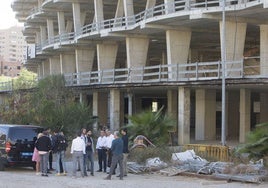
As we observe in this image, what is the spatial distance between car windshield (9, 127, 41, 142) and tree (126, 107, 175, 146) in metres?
7.80

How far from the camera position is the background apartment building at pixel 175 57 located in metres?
34.8

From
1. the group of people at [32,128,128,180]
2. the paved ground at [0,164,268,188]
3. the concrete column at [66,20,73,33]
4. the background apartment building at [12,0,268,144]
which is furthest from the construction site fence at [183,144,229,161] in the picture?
the concrete column at [66,20,73,33]

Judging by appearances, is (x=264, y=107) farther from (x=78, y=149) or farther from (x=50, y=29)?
(x=50, y=29)

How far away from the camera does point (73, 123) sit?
33.3 metres

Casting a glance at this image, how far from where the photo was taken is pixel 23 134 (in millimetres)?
21500

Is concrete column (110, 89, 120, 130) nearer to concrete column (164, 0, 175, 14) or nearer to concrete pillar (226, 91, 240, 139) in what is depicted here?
concrete column (164, 0, 175, 14)

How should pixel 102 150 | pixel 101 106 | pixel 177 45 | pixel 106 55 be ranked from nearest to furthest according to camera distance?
1. pixel 102 150
2. pixel 177 45
3. pixel 106 55
4. pixel 101 106

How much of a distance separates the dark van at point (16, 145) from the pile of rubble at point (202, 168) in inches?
151

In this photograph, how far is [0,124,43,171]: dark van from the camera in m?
21.1

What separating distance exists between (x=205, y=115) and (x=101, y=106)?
43.1 ft

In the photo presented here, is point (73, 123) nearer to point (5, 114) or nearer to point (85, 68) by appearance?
point (5, 114)

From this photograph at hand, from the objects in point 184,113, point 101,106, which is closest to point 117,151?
point 184,113

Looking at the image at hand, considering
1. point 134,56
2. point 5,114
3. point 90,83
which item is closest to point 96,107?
point 90,83

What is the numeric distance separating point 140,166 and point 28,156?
4.21 meters
